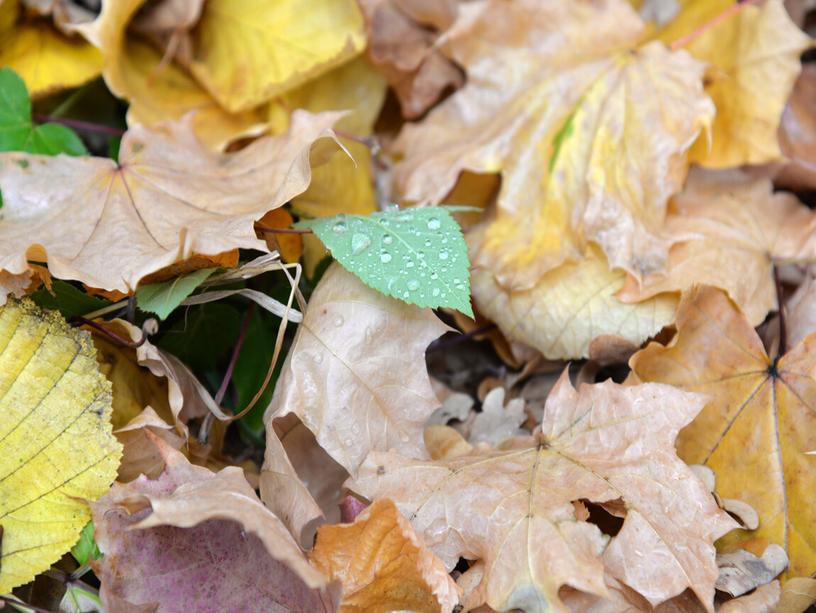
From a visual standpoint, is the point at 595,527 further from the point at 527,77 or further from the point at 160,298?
the point at 527,77

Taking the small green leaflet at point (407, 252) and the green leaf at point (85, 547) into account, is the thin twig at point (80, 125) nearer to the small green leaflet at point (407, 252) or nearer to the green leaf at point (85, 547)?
the small green leaflet at point (407, 252)

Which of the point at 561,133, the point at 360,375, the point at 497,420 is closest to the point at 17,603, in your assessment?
the point at 360,375

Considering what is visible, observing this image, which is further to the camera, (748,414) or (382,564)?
Answer: (748,414)

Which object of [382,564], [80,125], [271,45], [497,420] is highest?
[271,45]

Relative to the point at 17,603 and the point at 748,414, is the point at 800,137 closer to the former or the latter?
the point at 748,414

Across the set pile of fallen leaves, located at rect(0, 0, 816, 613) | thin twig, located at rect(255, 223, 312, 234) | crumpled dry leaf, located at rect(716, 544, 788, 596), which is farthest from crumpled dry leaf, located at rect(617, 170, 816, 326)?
thin twig, located at rect(255, 223, 312, 234)

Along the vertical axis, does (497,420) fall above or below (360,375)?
below
